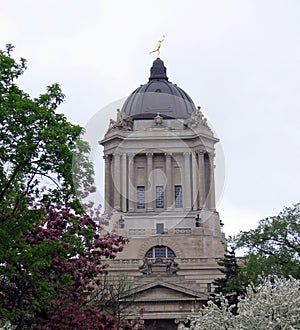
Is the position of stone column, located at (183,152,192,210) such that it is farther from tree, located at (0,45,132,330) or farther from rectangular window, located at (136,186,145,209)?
tree, located at (0,45,132,330)

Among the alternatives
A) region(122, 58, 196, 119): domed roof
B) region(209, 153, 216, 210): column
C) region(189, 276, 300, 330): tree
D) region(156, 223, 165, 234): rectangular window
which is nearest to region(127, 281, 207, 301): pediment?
region(156, 223, 165, 234): rectangular window

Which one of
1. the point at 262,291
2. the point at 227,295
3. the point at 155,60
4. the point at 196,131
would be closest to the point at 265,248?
the point at 227,295

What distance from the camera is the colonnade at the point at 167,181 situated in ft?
241

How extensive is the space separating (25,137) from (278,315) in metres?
9.39

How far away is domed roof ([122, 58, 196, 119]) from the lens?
7747 cm

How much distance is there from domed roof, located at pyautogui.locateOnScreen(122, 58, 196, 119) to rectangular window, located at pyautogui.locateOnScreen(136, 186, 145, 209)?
23.7 ft

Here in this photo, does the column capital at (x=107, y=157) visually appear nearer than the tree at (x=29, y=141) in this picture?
No

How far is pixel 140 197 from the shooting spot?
7469cm

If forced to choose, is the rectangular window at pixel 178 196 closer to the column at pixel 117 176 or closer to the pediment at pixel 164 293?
the column at pixel 117 176

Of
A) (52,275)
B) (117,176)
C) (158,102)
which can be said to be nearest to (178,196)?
(117,176)

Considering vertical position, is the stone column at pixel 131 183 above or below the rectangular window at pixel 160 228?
above

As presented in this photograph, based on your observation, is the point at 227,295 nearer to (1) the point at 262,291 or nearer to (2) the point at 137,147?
(1) the point at 262,291

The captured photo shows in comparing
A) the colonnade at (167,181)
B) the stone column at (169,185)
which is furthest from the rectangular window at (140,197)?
the stone column at (169,185)

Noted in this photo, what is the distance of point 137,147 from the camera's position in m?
75.7
